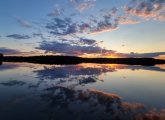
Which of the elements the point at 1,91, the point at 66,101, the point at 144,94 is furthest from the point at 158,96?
the point at 1,91

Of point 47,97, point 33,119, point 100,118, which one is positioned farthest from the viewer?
point 47,97

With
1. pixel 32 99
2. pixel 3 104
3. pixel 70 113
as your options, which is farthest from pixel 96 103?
pixel 3 104

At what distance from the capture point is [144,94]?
18828 millimetres

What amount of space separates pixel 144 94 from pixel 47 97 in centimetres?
811

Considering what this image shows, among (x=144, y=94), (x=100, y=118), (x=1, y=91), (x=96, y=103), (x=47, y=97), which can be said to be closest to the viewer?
(x=100, y=118)

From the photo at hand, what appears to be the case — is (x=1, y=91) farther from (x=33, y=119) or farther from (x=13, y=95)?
(x=33, y=119)

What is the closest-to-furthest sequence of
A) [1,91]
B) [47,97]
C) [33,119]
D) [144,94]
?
[33,119] < [47,97] < [1,91] < [144,94]

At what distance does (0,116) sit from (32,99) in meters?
4.20

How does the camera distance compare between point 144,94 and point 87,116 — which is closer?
point 87,116

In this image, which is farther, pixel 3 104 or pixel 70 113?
pixel 3 104

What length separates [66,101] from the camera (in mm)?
14836

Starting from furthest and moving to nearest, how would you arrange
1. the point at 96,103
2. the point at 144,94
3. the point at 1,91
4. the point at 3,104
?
the point at 144,94 < the point at 1,91 < the point at 96,103 < the point at 3,104

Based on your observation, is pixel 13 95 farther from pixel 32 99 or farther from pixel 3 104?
pixel 3 104

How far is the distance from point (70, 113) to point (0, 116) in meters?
3.44
